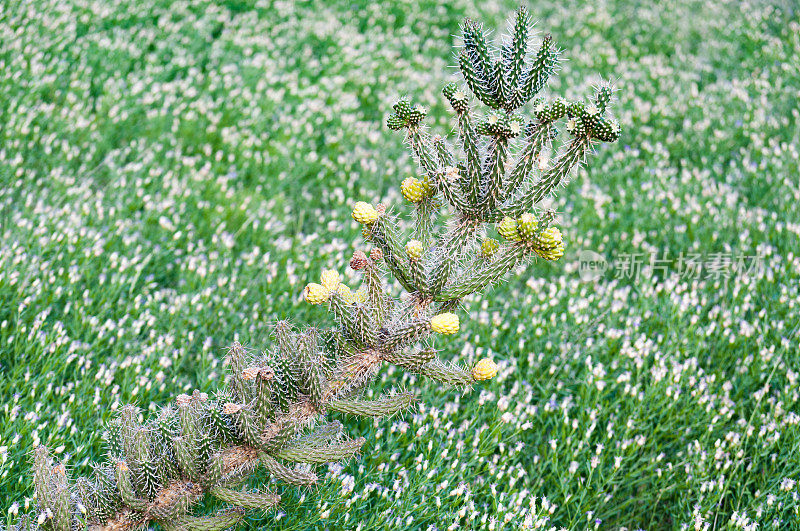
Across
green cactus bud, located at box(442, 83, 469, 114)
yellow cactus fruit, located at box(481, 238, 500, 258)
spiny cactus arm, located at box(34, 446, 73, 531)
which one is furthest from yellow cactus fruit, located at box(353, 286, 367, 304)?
spiny cactus arm, located at box(34, 446, 73, 531)

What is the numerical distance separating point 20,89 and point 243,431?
525cm

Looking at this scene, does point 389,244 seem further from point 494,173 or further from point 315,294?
point 494,173

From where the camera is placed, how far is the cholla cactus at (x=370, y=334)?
→ 10.4 ft

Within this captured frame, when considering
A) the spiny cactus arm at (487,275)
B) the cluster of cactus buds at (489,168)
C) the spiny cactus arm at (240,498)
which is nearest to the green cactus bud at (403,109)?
the cluster of cactus buds at (489,168)

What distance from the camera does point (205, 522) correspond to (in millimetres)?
3250

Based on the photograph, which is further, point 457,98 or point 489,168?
point 489,168

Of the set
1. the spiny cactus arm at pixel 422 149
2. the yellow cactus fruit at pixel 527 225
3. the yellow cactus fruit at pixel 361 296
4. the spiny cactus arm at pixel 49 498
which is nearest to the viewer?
the spiny cactus arm at pixel 49 498

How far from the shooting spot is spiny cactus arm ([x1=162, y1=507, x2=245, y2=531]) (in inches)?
126

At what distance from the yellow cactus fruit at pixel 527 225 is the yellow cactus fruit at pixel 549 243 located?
4cm

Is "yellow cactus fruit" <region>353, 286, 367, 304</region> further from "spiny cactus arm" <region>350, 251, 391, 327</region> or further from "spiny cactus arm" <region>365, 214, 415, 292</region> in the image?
"spiny cactus arm" <region>365, 214, 415, 292</region>

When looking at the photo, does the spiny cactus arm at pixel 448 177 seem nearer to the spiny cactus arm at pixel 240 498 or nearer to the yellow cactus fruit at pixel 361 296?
the yellow cactus fruit at pixel 361 296

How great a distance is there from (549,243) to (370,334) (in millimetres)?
947

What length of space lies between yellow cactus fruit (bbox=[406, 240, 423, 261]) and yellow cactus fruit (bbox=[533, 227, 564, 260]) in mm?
542

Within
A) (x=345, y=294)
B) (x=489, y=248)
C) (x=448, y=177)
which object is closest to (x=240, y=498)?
(x=345, y=294)
